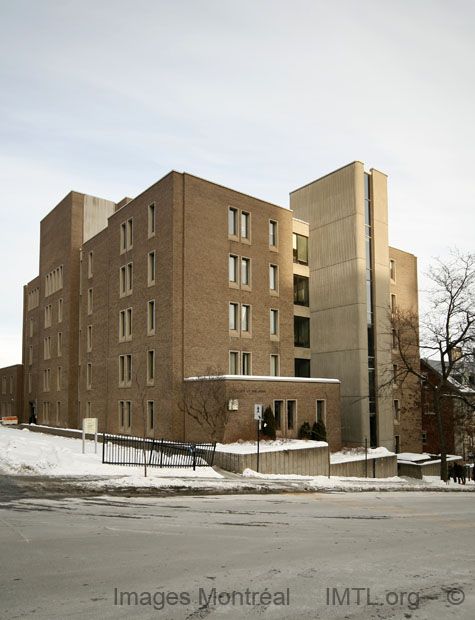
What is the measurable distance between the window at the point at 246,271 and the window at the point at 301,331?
7.59 m

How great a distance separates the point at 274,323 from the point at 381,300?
352 inches

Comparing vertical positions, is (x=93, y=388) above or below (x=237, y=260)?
below

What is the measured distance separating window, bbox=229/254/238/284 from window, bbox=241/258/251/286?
59 cm

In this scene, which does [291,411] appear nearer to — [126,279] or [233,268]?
[233,268]

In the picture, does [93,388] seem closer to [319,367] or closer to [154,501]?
[319,367]

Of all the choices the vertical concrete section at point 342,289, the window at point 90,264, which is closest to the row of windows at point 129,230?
the window at point 90,264

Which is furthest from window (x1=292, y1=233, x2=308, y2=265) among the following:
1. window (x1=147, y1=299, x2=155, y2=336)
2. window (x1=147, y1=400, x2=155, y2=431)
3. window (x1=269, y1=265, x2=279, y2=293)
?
window (x1=147, y1=400, x2=155, y2=431)

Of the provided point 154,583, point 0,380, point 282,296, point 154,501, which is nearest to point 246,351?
point 282,296

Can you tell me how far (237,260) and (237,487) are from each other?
21.8 meters

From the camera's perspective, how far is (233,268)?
124 ft

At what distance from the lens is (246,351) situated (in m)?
37.3

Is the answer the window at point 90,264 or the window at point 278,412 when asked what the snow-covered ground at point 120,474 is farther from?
the window at point 90,264

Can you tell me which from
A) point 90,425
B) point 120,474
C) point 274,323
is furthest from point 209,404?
point 120,474

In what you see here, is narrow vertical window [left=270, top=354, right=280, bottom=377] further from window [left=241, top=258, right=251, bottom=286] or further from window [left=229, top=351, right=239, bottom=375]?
window [left=241, top=258, right=251, bottom=286]
